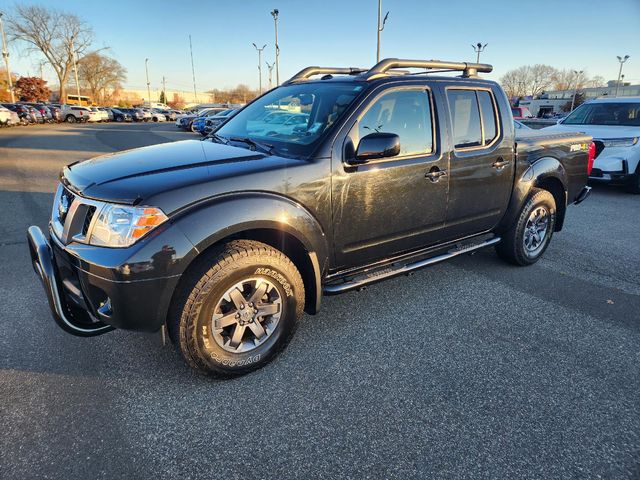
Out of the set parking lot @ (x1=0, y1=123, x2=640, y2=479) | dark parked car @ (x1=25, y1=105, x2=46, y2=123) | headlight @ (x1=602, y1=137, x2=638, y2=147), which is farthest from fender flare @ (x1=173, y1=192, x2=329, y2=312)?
dark parked car @ (x1=25, y1=105, x2=46, y2=123)

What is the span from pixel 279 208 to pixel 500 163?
2.41m

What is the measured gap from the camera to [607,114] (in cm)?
952

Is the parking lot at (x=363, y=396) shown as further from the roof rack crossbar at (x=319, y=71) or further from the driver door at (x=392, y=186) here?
the roof rack crossbar at (x=319, y=71)

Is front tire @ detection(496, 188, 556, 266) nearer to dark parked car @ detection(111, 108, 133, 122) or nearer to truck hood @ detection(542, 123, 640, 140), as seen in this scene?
truck hood @ detection(542, 123, 640, 140)

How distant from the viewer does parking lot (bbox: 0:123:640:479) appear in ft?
6.91

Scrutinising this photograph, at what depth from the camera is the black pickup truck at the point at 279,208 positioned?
2350 millimetres

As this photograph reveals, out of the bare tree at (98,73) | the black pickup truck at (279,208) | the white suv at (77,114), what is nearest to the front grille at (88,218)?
the black pickup truck at (279,208)

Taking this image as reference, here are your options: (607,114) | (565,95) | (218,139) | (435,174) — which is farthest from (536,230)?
(565,95)

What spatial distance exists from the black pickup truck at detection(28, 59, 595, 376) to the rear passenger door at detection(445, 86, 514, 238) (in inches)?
0.6

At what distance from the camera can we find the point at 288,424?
92.7 inches

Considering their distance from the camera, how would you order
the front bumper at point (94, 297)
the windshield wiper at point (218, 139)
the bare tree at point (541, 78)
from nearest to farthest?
the front bumper at point (94, 297) < the windshield wiper at point (218, 139) < the bare tree at point (541, 78)

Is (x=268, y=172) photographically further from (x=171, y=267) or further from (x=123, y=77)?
(x=123, y=77)

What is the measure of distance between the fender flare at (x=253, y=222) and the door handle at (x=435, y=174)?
106cm

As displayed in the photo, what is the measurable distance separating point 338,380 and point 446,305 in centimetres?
148
